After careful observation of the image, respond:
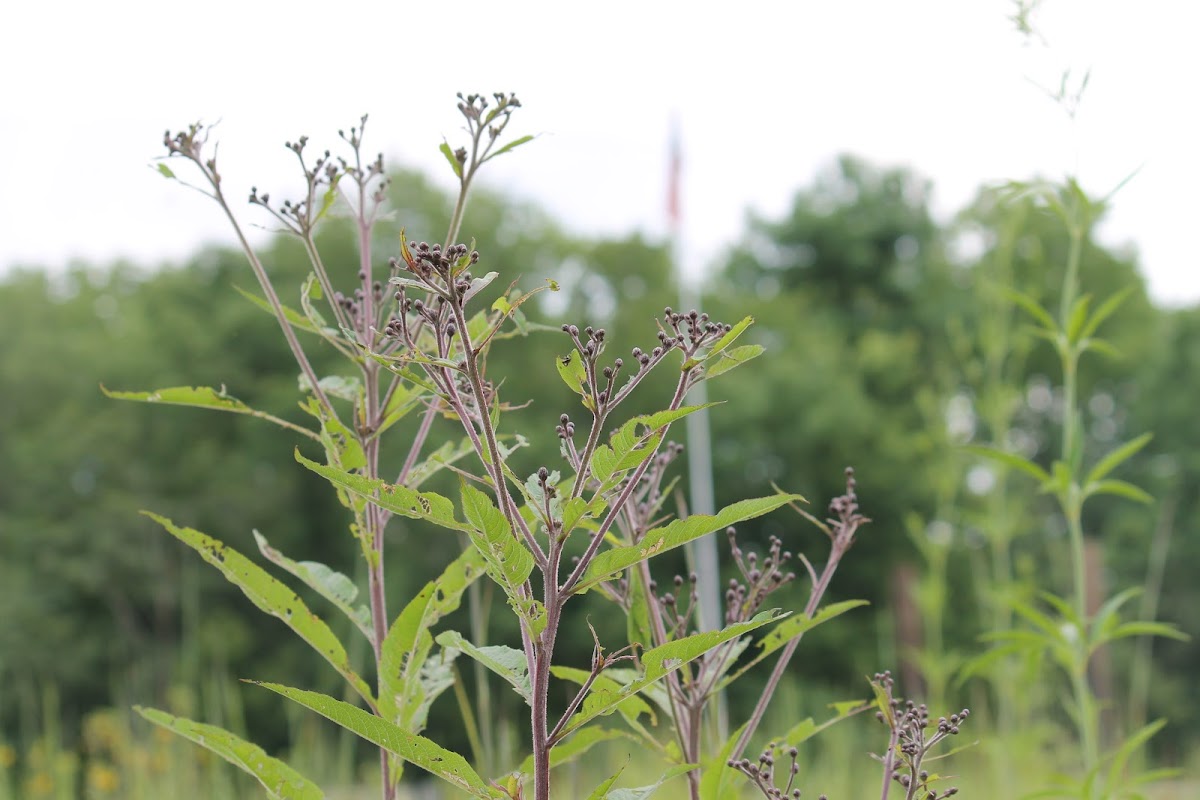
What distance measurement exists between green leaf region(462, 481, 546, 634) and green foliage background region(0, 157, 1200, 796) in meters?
16.7

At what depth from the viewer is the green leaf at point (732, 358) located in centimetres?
103

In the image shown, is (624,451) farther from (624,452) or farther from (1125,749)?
(1125,749)

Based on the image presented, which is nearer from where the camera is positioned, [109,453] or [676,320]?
[676,320]

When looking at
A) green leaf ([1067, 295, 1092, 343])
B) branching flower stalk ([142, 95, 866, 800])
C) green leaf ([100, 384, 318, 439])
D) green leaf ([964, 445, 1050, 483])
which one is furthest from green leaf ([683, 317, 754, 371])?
green leaf ([1067, 295, 1092, 343])

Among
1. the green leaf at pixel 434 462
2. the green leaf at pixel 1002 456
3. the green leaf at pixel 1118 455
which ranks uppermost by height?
the green leaf at pixel 1118 455

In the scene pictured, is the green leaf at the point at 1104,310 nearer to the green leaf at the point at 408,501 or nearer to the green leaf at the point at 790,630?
the green leaf at the point at 790,630

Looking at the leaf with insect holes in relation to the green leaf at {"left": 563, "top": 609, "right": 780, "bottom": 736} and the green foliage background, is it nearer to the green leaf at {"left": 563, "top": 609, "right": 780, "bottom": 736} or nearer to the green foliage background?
the green leaf at {"left": 563, "top": 609, "right": 780, "bottom": 736}

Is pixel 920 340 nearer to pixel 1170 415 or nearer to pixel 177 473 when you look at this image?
pixel 1170 415

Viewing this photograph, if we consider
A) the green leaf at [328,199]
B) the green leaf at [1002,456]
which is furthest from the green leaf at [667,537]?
the green leaf at [1002,456]

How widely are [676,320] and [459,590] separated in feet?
1.72

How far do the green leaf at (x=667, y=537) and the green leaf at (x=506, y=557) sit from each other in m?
0.05

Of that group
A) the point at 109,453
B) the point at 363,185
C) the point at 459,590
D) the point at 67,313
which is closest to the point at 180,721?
the point at 459,590

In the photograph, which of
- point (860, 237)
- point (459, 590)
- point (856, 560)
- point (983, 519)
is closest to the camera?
point (459, 590)

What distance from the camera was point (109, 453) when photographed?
2184 centimetres
